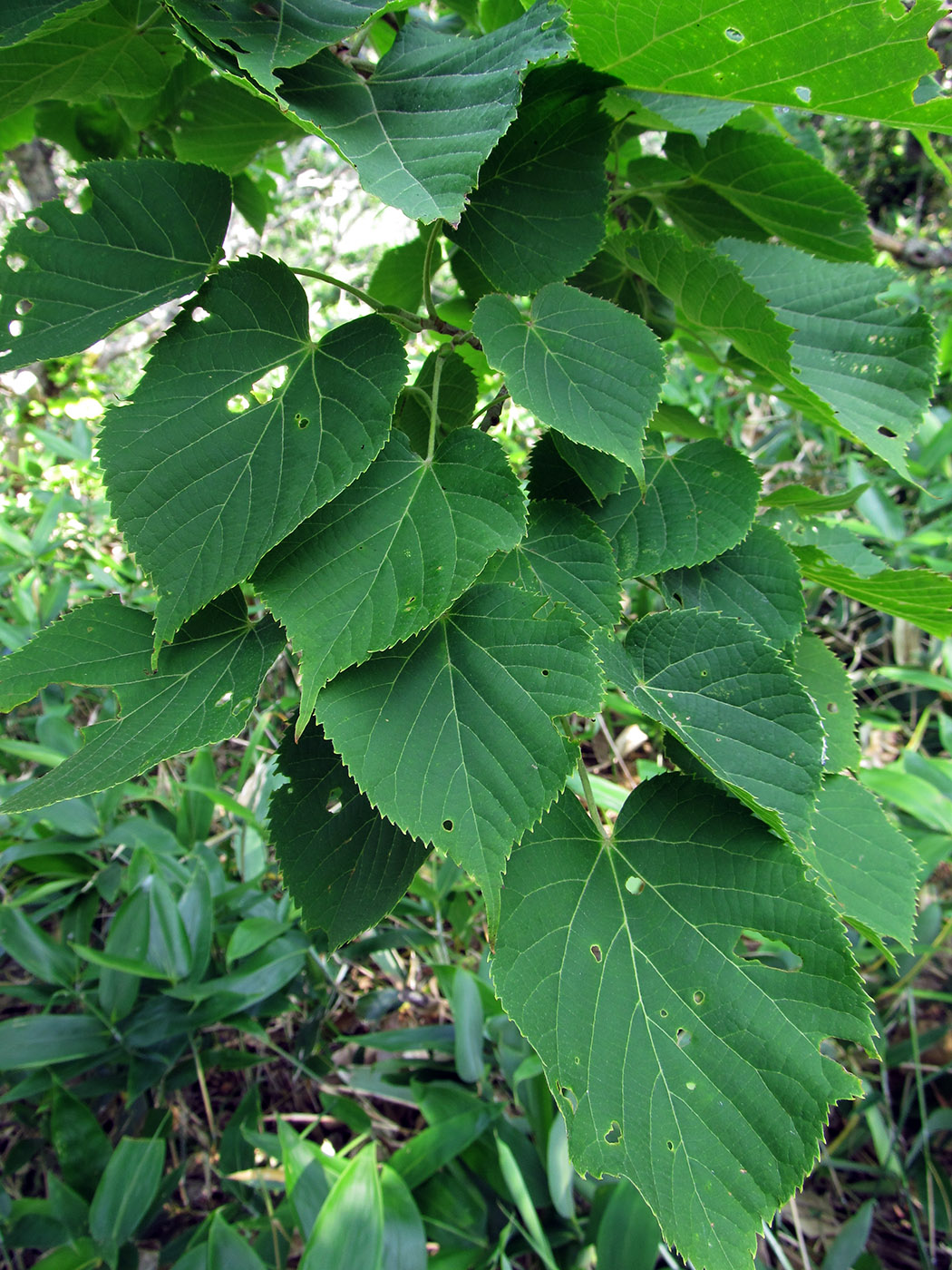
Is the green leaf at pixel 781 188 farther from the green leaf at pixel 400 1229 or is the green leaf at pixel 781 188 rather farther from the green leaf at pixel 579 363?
the green leaf at pixel 400 1229

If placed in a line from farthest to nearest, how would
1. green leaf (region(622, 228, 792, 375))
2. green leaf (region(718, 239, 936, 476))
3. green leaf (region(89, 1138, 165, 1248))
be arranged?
green leaf (region(89, 1138, 165, 1248)), green leaf (region(718, 239, 936, 476)), green leaf (region(622, 228, 792, 375))

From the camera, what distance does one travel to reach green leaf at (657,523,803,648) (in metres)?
0.70

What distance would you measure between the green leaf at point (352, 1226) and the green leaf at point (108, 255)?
1074 mm

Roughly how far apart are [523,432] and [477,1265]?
2.73 metres

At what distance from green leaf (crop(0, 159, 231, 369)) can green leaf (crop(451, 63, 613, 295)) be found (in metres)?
0.23

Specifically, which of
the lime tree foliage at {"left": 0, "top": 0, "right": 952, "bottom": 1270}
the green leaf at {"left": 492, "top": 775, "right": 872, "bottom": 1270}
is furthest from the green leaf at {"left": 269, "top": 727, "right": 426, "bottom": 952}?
the green leaf at {"left": 492, "top": 775, "right": 872, "bottom": 1270}

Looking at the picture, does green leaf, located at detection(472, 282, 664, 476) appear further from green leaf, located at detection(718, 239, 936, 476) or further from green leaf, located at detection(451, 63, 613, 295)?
green leaf, located at detection(718, 239, 936, 476)

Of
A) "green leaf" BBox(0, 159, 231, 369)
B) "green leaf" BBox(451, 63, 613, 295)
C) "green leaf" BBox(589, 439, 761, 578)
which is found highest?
"green leaf" BBox(0, 159, 231, 369)

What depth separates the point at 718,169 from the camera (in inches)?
30.2

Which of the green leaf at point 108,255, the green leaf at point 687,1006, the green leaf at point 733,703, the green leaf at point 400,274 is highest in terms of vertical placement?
the green leaf at point 108,255

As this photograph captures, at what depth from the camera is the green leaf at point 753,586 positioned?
0.70 meters

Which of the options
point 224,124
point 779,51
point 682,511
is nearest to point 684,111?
point 779,51

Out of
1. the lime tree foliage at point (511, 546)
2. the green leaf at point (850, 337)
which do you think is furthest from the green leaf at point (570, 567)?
the green leaf at point (850, 337)

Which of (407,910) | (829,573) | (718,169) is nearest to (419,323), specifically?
(718,169)
